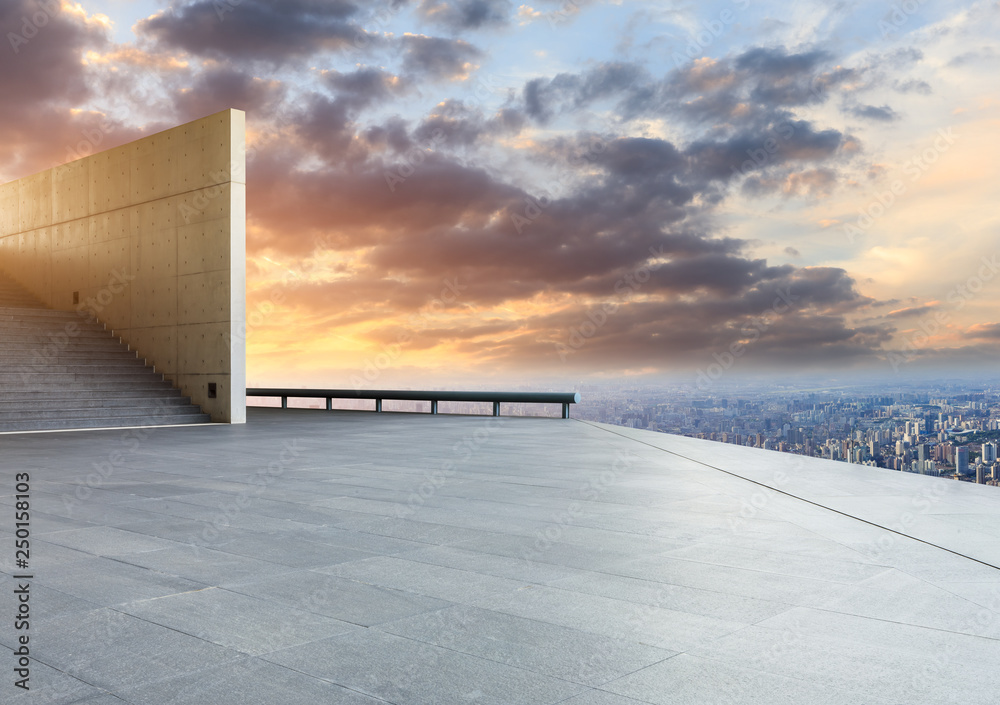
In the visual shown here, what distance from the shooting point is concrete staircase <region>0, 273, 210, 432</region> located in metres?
17.3

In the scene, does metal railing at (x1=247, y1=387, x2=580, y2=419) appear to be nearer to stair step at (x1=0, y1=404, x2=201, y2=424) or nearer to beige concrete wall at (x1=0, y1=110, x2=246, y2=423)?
beige concrete wall at (x1=0, y1=110, x2=246, y2=423)

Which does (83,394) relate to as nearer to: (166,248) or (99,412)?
(99,412)

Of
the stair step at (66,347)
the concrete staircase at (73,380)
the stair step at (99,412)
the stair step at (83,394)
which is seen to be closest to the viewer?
the stair step at (99,412)

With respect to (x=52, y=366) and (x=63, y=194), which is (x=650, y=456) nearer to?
(x=52, y=366)

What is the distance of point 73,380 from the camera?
19.3m

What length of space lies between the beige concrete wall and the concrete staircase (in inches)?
24.1

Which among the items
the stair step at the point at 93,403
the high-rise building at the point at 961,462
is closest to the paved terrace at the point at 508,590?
the high-rise building at the point at 961,462

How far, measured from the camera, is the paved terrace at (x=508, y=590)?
293 centimetres

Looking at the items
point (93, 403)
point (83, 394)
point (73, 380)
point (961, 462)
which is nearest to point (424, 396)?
point (93, 403)

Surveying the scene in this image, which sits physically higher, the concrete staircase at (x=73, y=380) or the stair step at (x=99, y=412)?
the concrete staircase at (x=73, y=380)

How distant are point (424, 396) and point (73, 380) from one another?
30.9 ft

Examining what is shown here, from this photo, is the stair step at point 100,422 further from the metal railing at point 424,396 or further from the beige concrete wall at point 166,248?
the metal railing at point 424,396

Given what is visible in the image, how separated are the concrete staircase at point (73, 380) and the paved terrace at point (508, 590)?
9805 mm

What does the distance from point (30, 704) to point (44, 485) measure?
258 inches
